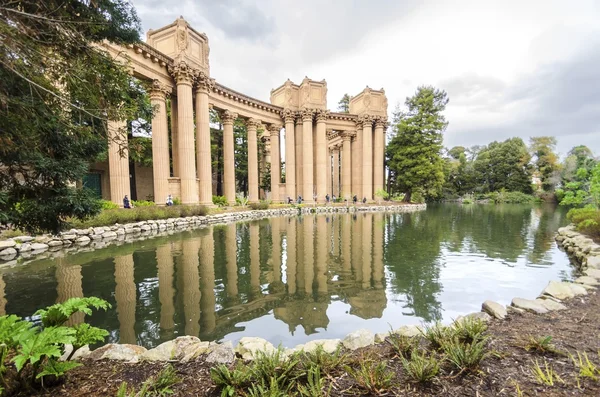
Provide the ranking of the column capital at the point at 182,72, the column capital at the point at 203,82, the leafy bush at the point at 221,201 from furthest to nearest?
the leafy bush at the point at 221,201, the column capital at the point at 203,82, the column capital at the point at 182,72

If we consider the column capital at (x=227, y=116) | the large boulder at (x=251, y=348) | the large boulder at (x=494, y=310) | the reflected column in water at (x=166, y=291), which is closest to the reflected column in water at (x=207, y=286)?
the reflected column in water at (x=166, y=291)

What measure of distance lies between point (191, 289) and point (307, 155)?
24.6m

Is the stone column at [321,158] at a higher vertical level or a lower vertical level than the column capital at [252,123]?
lower

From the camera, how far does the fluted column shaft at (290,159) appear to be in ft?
93.8

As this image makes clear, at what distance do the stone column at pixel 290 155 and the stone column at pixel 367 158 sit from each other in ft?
27.8

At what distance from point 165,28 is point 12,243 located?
1662cm

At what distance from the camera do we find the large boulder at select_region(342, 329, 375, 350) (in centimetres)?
295

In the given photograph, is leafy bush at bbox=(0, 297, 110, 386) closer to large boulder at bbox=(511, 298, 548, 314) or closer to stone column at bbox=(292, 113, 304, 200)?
large boulder at bbox=(511, 298, 548, 314)

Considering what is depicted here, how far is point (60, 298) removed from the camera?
4836 millimetres

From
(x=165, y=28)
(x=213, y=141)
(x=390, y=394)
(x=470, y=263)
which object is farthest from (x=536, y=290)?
(x=213, y=141)

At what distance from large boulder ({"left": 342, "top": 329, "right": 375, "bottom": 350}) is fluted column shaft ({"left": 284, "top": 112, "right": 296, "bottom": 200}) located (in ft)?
83.7

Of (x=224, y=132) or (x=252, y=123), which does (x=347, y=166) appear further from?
(x=224, y=132)

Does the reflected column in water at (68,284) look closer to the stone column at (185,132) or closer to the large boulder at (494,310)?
the large boulder at (494,310)

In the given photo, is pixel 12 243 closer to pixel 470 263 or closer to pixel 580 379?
pixel 580 379
